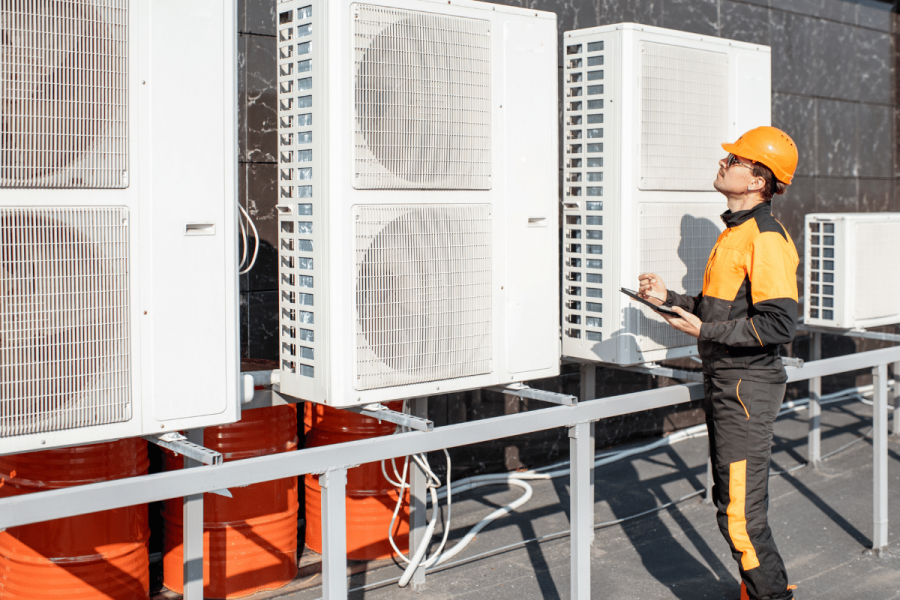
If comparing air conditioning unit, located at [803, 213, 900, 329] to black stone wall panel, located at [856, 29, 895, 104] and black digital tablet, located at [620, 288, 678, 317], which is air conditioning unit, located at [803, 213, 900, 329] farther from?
black stone wall panel, located at [856, 29, 895, 104]

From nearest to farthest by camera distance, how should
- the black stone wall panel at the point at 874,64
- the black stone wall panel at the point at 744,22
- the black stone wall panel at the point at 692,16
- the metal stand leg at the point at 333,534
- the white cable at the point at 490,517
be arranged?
the metal stand leg at the point at 333,534, the white cable at the point at 490,517, the black stone wall panel at the point at 692,16, the black stone wall panel at the point at 744,22, the black stone wall panel at the point at 874,64

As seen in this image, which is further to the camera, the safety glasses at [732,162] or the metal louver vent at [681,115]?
the metal louver vent at [681,115]

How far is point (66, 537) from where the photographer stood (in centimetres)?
257

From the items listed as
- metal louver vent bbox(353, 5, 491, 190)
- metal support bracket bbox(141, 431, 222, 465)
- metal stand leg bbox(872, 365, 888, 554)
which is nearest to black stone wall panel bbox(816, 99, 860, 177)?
metal stand leg bbox(872, 365, 888, 554)

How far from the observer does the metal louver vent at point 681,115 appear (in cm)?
280

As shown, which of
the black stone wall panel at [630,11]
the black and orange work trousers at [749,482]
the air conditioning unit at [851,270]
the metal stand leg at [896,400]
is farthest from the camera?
the metal stand leg at [896,400]

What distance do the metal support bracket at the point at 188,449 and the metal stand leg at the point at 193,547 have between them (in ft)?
1.41

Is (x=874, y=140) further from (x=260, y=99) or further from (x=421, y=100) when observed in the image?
(x=421, y=100)

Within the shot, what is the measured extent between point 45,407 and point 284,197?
827mm

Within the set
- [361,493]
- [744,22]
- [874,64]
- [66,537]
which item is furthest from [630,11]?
[66,537]

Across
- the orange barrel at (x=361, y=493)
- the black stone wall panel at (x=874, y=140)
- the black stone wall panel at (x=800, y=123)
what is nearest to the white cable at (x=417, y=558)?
the orange barrel at (x=361, y=493)

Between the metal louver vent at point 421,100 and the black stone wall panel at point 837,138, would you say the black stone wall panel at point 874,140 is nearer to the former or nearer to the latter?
the black stone wall panel at point 837,138

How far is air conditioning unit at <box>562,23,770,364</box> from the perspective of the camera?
2.77m

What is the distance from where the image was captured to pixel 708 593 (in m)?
3.13
